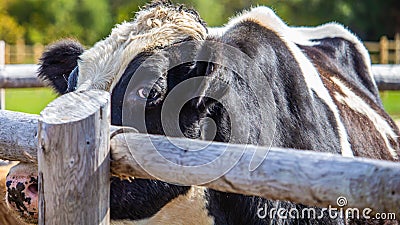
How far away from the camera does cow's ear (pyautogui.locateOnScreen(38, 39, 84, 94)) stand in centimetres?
328

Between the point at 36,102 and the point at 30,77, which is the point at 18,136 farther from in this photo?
the point at 36,102

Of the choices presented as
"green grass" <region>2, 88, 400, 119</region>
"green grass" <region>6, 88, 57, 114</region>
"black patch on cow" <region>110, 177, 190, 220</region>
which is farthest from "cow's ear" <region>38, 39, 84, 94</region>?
"green grass" <region>6, 88, 57, 114</region>

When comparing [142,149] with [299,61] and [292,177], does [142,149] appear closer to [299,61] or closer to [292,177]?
[292,177]

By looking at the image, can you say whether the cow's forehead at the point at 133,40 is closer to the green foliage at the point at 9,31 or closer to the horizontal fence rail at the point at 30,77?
the horizontal fence rail at the point at 30,77

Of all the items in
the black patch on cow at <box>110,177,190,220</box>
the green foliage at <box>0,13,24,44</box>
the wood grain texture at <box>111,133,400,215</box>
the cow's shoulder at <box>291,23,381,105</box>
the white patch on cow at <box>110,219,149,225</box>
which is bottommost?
the green foliage at <box>0,13,24,44</box>

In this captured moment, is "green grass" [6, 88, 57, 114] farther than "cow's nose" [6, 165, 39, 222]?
Yes

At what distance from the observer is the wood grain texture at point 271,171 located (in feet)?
5.92

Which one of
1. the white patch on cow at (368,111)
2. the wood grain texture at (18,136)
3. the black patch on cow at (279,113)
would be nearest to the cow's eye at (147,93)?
the black patch on cow at (279,113)

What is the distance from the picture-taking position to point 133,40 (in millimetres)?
2850

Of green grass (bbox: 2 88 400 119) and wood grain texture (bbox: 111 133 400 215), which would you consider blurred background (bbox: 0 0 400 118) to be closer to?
green grass (bbox: 2 88 400 119)

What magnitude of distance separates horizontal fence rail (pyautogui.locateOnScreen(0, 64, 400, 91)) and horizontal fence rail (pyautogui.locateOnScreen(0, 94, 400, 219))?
3.43 m

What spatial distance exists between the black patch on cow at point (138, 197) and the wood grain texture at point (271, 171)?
1.09 ft

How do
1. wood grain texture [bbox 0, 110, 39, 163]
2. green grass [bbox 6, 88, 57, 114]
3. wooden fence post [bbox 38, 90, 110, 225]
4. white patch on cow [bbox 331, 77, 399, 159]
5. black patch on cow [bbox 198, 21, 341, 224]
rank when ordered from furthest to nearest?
green grass [bbox 6, 88, 57, 114] < white patch on cow [bbox 331, 77, 399, 159] < black patch on cow [bbox 198, 21, 341, 224] < wood grain texture [bbox 0, 110, 39, 163] < wooden fence post [bbox 38, 90, 110, 225]

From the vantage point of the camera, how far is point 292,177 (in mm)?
1918
